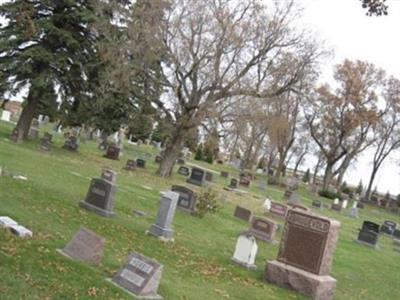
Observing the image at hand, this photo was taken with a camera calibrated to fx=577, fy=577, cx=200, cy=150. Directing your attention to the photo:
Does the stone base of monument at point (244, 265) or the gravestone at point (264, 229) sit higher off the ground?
the gravestone at point (264, 229)

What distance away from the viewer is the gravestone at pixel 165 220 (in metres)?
12.8

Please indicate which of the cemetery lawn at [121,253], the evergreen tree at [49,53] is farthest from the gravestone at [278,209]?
the evergreen tree at [49,53]

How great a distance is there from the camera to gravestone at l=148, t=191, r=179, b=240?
12781 mm

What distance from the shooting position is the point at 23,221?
→ 10320 millimetres

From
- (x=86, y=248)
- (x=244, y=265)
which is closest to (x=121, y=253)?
(x=86, y=248)

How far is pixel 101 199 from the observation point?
13797 mm

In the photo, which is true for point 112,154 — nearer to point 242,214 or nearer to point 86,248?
point 242,214

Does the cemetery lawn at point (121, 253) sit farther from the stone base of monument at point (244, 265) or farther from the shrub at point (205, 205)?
the shrub at point (205, 205)

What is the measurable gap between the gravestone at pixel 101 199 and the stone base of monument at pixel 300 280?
4.34m

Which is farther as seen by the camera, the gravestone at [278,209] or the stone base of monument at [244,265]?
the gravestone at [278,209]

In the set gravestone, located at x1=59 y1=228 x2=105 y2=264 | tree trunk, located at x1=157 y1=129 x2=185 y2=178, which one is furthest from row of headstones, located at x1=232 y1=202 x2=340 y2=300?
tree trunk, located at x1=157 y1=129 x2=185 y2=178

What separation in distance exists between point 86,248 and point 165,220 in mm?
4410

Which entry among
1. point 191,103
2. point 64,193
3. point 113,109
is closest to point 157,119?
point 191,103

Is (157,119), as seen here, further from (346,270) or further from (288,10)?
(346,270)
